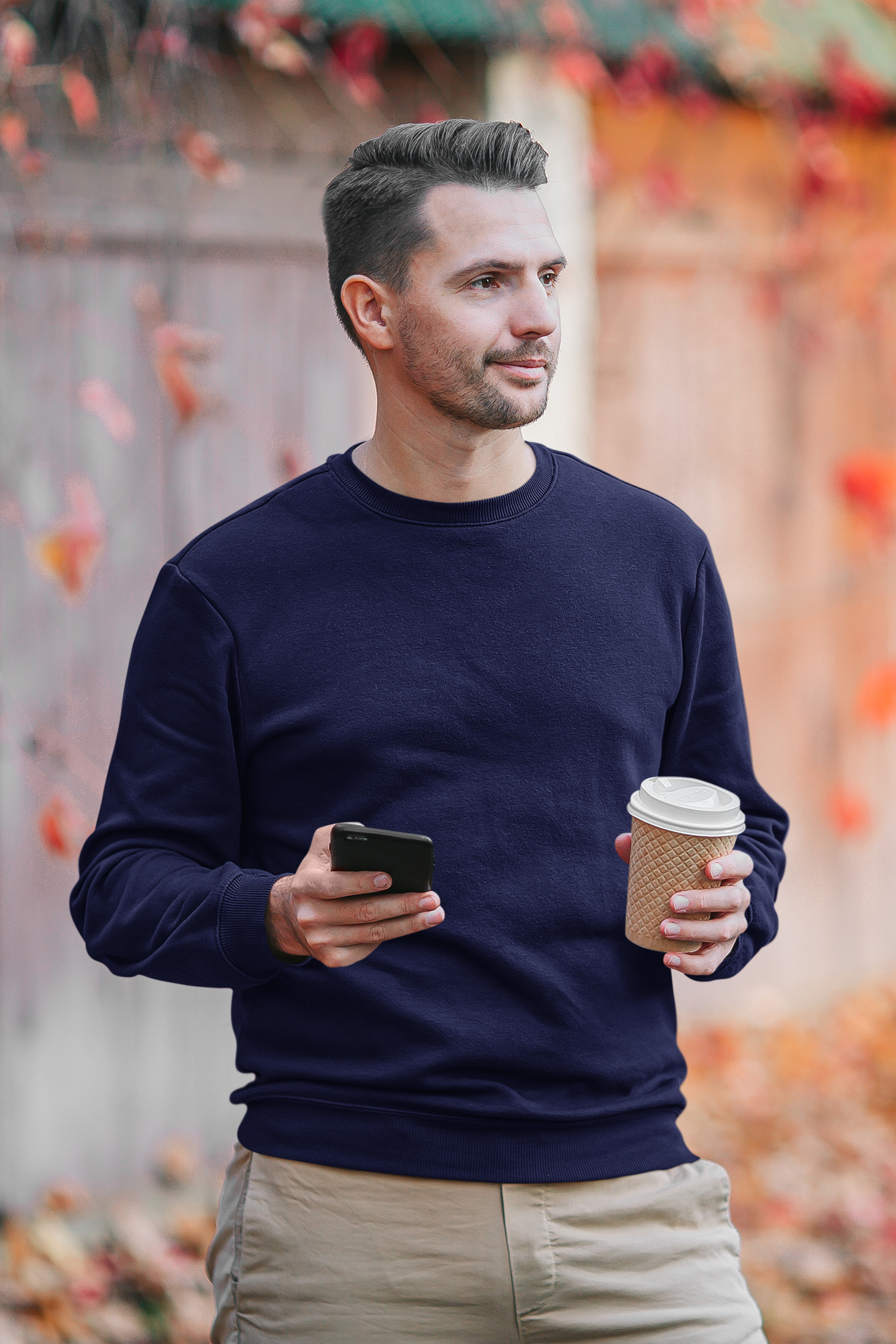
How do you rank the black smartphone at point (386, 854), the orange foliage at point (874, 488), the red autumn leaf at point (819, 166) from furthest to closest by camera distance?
the orange foliage at point (874, 488)
the red autumn leaf at point (819, 166)
the black smartphone at point (386, 854)

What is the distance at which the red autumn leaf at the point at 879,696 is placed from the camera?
5477mm

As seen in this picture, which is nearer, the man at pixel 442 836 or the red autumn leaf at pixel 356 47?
the man at pixel 442 836

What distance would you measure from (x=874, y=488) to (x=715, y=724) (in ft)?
11.7

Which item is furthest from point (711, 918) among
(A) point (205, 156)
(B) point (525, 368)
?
(A) point (205, 156)

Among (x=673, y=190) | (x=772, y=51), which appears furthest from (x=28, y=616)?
(x=772, y=51)

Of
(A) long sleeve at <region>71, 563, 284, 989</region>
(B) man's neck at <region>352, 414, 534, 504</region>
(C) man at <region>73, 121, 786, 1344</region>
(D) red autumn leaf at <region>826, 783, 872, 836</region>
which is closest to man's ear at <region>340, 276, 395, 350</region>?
(C) man at <region>73, 121, 786, 1344</region>

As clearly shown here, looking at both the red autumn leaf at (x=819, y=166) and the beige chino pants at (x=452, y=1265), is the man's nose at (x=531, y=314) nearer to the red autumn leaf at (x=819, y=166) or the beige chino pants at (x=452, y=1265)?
the beige chino pants at (x=452, y=1265)

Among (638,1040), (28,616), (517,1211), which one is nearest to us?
(517,1211)

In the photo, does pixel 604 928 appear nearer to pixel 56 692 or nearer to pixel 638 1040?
pixel 638 1040

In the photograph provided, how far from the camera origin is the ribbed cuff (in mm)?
1815

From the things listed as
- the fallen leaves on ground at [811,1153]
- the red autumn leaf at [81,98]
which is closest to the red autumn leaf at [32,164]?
the red autumn leaf at [81,98]

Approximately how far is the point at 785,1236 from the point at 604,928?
2.58 m

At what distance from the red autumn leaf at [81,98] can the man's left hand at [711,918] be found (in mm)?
2817

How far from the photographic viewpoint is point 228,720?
6.53 ft
